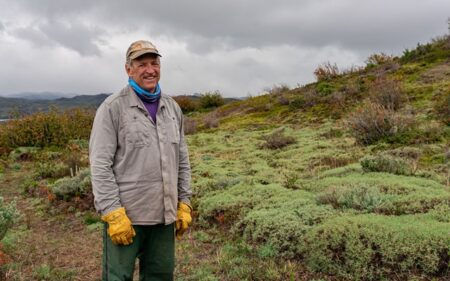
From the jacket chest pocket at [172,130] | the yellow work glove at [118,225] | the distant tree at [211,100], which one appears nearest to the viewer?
the yellow work glove at [118,225]

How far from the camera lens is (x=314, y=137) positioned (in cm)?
1320

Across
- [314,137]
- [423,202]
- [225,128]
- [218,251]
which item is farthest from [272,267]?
[225,128]

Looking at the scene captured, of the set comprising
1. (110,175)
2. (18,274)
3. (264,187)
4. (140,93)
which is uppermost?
(140,93)

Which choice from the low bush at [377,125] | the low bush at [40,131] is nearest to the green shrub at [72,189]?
the low bush at [377,125]

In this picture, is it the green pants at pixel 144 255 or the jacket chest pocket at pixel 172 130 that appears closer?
the green pants at pixel 144 255

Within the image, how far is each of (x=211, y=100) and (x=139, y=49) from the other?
29.4 meters

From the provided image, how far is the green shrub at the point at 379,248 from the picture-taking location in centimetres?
451

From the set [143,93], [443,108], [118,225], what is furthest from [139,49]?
[443,108]

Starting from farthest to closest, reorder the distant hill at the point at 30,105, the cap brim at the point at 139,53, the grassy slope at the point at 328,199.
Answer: the distant hill at the point at 30,105 < the grassy slope at the point at 328,199 < the cap brim at the point at 139,53

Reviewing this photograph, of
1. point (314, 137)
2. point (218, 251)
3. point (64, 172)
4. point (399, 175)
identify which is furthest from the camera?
point (314, 137)

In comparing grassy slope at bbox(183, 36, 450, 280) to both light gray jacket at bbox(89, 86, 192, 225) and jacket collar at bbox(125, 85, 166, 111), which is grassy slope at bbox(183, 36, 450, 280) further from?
jacket collar at bbox(125, 85, 166, 111)

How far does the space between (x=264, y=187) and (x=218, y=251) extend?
1959 millimetres

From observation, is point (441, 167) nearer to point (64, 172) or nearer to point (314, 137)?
point (314, 137)

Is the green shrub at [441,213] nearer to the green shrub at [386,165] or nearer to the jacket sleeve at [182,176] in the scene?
the green shrub at [386,165]
